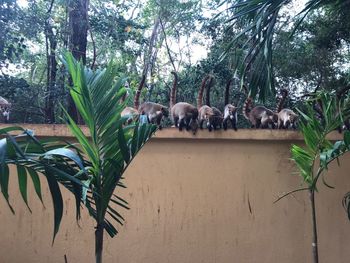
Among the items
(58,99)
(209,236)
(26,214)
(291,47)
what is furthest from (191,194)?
(291,47)

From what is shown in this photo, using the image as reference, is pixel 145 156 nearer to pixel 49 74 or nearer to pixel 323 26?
pixel 49 74

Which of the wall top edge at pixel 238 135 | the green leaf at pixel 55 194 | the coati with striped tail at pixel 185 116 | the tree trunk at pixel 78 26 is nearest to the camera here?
the green leaf at pixel 55 194

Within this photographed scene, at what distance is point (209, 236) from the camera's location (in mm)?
4086

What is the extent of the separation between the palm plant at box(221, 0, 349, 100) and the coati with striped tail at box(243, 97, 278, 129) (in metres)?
0.93

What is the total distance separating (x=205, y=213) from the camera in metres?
4.11

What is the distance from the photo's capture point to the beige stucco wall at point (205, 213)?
12.9ft

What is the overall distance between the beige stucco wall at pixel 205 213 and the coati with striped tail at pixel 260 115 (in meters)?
0.91

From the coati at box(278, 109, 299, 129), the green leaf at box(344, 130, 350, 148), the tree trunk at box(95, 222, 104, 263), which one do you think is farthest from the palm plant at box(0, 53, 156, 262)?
the coati at box(278, 109, 299, 129)

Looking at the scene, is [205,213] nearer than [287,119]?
Yes

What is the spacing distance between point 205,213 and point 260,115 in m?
1.77

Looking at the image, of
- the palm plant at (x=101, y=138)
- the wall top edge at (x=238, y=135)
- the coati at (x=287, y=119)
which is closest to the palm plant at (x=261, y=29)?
the wall top edge at (x=238, y=135)

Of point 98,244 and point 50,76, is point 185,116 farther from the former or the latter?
point 50,76

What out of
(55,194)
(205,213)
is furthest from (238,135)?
(55,194)

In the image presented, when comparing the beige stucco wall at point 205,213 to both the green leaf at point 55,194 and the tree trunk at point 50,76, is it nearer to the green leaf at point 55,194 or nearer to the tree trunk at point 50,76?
the green leaf at point 55,194
